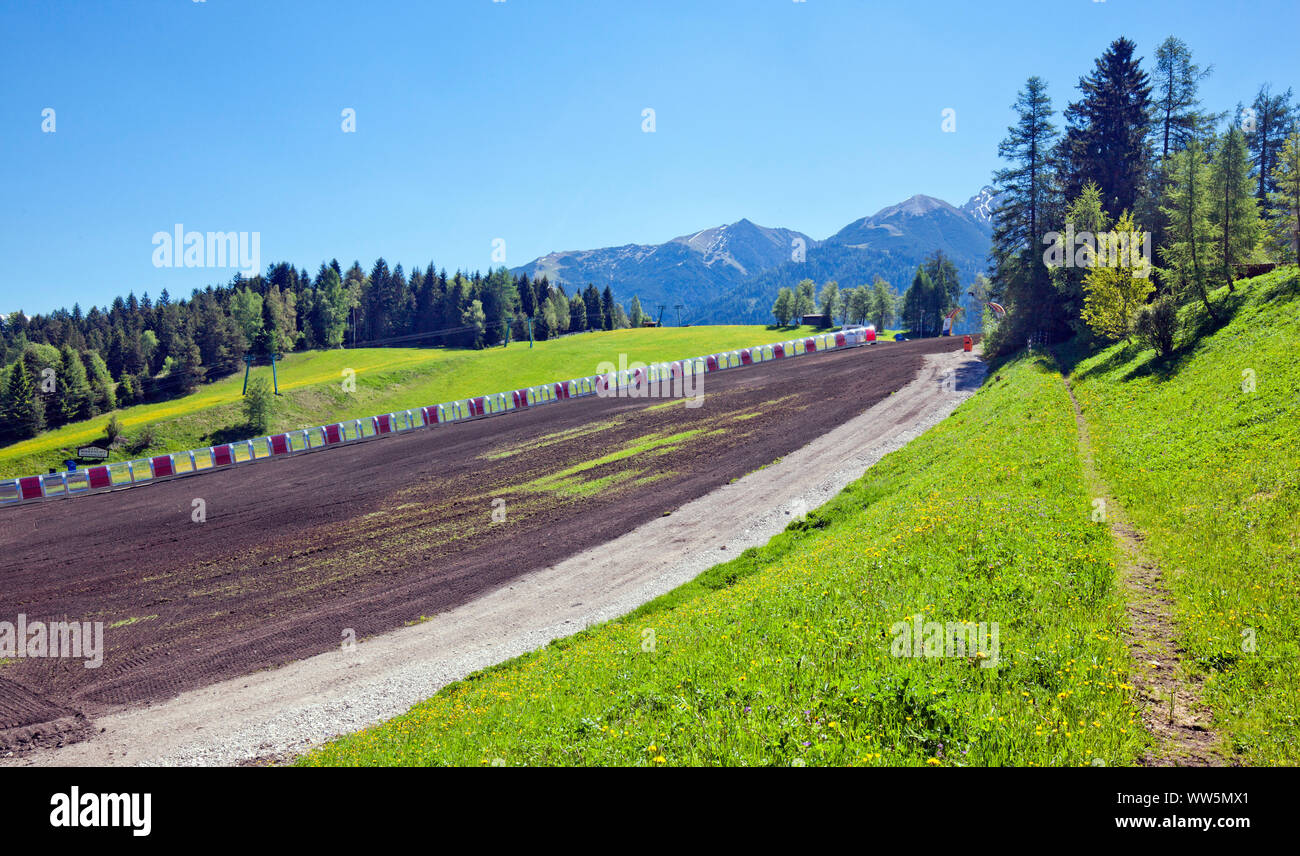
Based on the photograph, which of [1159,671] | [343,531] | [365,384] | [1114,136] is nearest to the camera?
[1159,671]

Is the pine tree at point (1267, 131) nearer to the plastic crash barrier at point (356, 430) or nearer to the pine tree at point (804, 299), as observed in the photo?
the plastic crash barrier at point (356, 430)

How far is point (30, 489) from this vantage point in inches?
1444

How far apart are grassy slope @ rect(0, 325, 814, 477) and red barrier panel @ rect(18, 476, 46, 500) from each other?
1135 inches

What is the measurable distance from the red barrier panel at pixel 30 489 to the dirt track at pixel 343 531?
3637 mm

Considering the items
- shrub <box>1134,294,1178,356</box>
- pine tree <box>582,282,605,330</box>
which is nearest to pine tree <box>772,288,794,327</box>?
pine tree <box>582,282,605,330</box>

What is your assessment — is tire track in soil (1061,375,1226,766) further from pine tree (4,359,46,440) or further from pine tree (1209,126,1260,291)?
pine tree (4,359,46,440)

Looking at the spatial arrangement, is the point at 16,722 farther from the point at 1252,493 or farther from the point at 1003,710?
the point at 1252,493

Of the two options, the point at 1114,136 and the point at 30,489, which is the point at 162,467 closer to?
the point at 30,489

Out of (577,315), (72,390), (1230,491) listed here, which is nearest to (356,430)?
(1230,491)

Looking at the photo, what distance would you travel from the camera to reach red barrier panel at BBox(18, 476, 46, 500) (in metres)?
36.5

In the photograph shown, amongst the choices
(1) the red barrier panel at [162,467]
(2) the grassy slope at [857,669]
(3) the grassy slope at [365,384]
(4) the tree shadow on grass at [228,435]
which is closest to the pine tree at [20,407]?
(3) the grassy slope at [365,384]

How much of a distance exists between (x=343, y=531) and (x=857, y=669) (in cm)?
2296

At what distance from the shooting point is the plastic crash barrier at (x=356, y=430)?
123 feet
